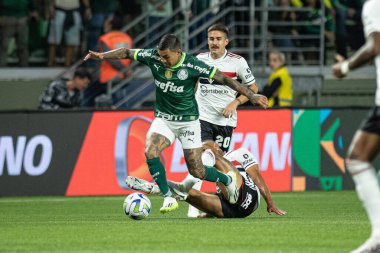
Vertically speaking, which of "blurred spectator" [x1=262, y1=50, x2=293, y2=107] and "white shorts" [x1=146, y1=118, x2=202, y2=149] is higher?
"white shorts" [x1=146, y1=118, x2=202, y2=149]

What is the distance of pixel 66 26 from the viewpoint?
21516 mm

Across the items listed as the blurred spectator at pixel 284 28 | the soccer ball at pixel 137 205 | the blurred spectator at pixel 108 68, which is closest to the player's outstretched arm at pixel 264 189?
the soccer ball at pixel 137 205

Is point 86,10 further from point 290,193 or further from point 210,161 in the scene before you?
Answer: point 210,161

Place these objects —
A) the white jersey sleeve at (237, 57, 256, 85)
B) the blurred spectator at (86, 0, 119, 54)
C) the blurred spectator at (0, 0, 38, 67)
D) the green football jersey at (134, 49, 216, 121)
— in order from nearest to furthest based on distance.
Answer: the green football jersey at (134, 49, 216, 121) < the white jersey sleeve at (237, 57, 256, 85) < the blurred spectator at (0, 0, 38, 67) < the blurred spectator at (86, 0, 119, 54)

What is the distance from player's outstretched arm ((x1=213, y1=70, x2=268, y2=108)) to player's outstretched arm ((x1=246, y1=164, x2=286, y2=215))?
1562mm

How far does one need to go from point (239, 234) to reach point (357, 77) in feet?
43.3

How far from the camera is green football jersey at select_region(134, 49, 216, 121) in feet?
41.1

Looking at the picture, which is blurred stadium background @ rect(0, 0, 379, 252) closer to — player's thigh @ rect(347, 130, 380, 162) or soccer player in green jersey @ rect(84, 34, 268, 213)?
soccer player in green jersey @ rect(84, 34, 268, 213)

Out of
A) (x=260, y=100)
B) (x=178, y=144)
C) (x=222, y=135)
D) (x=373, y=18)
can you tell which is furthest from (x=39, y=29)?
(x=373, y=18)

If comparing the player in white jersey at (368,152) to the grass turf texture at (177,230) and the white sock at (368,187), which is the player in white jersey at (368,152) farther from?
the grass turf texture at (177,230)

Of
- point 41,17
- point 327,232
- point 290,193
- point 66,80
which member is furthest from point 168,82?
point 41,17

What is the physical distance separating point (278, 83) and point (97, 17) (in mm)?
4234

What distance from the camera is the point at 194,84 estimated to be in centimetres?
1277

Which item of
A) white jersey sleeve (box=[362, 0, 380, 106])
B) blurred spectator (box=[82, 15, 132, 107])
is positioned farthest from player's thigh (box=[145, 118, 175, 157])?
blurred spectator (box=[82, 15, 132, 107])
